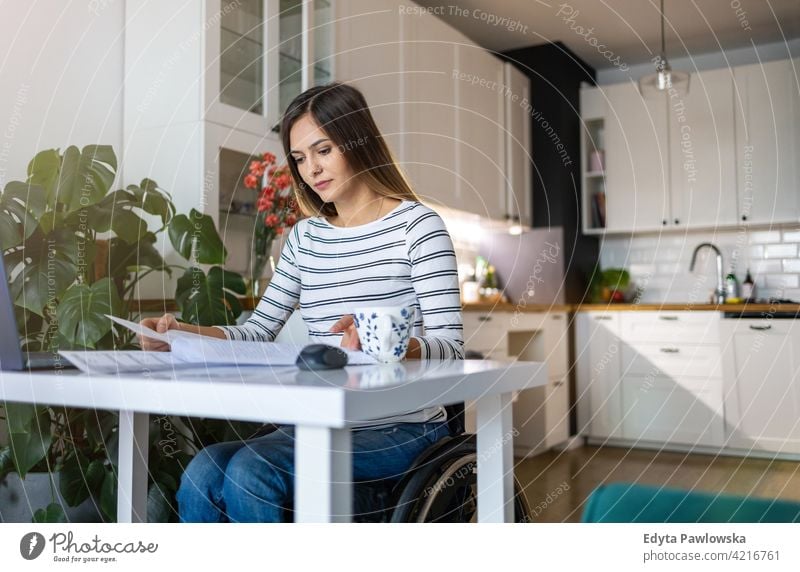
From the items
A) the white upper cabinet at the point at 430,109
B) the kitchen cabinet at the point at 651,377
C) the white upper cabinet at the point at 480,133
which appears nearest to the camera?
the white upper cabinet at the point at 430,109

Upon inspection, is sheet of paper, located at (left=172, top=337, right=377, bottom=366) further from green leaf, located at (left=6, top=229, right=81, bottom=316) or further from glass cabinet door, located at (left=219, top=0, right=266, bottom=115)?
glass cabinet door, located at (left=219, top=0, right=266, bottom=115)

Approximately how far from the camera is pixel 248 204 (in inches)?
91.9

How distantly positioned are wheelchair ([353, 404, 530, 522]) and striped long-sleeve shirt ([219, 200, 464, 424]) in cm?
11

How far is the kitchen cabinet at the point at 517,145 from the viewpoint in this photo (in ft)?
13.5

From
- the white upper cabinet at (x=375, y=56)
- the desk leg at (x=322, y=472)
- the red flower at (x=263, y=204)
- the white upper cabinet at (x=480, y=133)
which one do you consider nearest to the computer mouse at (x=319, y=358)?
the desk leg at (x=322, y=472)

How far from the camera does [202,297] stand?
1.74m

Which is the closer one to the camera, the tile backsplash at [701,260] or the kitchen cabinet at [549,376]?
the kitchen cabinet at [549,376]

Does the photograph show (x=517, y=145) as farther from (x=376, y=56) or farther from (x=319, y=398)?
(x=319, y=398)

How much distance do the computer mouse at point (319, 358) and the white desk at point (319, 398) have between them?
13 millimetres

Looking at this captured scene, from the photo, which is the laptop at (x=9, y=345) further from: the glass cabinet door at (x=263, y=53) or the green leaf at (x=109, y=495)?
the glass cabinet door at (x=263, y=53)

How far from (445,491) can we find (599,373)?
319 cm

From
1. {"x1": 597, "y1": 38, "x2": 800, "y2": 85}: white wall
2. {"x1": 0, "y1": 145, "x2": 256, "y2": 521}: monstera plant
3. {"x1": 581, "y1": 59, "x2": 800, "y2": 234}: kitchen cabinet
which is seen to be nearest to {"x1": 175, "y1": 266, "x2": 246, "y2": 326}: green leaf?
{"x1": 0, "y1": 145, "x2": 256, "y2": 521}: monstera plant
